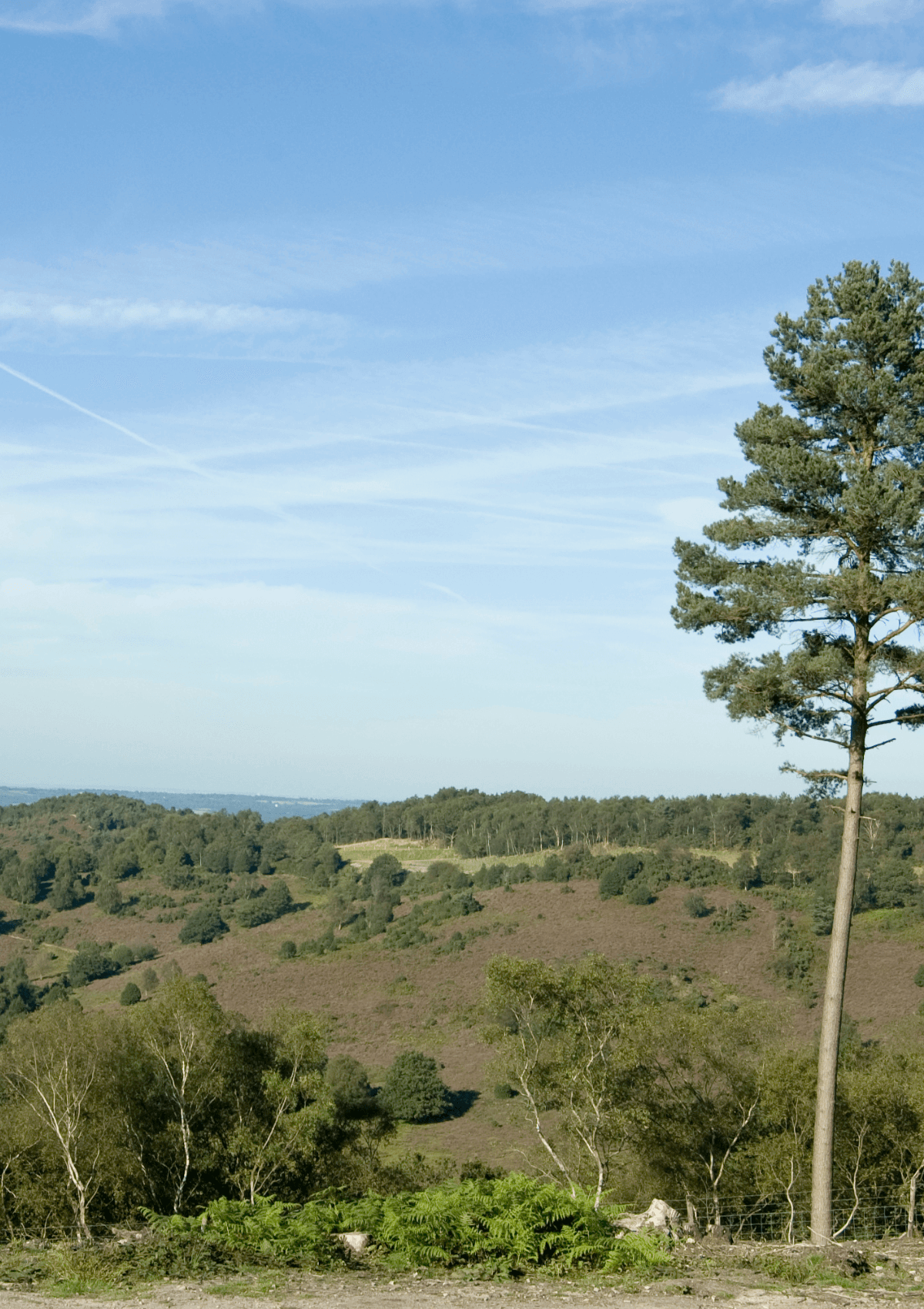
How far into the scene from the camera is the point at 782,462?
15.3 metres

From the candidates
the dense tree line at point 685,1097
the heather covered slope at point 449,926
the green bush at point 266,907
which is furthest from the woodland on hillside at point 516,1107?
the green bush at point 266,907

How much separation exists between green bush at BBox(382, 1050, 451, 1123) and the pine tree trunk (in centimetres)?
4594

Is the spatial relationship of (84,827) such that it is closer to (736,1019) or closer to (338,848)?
(338,848)

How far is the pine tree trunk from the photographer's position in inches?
585

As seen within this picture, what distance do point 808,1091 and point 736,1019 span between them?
265cm

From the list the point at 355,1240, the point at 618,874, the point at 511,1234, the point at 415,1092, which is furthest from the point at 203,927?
the point at 511,1234

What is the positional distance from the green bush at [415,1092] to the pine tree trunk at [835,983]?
151 feet

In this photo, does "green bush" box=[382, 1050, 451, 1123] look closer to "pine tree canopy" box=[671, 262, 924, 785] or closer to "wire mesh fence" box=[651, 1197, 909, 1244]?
"wire mesh fence" box=[651, 1197, 909, 1244]

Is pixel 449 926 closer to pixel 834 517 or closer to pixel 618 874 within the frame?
pixel 618 874

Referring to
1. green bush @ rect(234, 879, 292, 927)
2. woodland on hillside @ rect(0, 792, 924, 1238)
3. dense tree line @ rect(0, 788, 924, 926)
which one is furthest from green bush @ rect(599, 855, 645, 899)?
woodland on hillside @ rect(0, 792, 924, 1238)

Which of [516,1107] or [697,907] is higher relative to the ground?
[516,1107]

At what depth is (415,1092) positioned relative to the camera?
58031 millimetres

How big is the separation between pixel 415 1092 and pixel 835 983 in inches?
1907

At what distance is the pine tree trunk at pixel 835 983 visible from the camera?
585 inches
